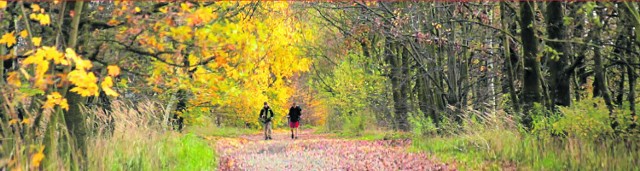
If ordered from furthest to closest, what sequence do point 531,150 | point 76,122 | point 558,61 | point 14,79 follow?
1. point 558,61
2. point 531,150
3. point 76,122
4. point 14,79

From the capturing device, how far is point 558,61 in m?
11.6

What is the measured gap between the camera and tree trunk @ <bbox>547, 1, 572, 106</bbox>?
10.8 m

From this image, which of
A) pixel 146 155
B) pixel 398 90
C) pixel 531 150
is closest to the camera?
pixel 146 155

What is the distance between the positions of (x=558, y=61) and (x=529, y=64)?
0.50 m

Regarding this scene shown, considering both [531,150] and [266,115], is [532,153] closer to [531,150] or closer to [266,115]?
[531,150]

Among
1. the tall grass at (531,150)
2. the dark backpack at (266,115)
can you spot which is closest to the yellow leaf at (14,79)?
the tall grass at (531,150)

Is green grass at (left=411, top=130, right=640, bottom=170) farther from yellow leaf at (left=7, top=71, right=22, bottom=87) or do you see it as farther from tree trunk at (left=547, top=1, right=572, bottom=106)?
yellow leaf at (left=7, top=71, right=22, bottom=87)

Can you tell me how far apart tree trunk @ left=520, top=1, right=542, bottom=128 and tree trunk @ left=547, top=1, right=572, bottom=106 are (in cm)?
28

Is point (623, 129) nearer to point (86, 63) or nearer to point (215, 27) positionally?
point (215, 27)

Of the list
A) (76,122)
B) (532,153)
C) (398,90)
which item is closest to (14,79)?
(76,122)

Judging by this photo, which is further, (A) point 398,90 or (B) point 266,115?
(B) point 266,115

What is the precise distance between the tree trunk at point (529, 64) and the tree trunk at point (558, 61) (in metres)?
0.28

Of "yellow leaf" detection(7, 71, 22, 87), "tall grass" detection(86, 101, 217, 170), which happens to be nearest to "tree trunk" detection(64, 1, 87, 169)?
"tall grass" detection(86, 101, 217, 170)

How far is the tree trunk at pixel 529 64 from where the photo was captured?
1144 centimetres
